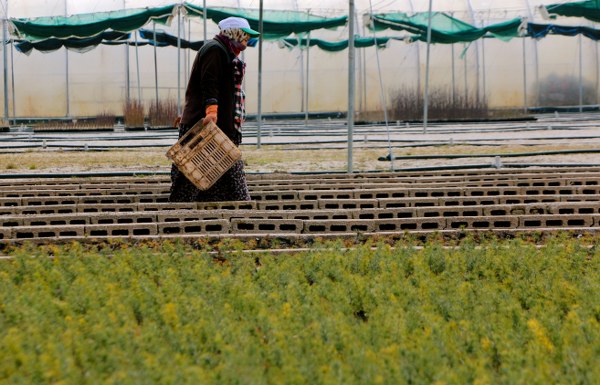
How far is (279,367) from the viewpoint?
4043mm

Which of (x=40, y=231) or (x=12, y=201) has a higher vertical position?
(x=12, y=201)

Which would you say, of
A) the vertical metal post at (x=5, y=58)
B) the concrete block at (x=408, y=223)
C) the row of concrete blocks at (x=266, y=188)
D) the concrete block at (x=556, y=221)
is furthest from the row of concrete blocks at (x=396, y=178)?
the vertical metal post at (x=5, y=58)

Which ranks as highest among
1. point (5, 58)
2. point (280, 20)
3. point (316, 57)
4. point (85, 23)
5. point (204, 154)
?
point (280, 20)

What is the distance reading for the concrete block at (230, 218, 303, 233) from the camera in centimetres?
775

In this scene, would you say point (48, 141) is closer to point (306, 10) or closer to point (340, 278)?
point (306, 10)

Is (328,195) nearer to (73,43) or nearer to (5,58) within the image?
(5,58)

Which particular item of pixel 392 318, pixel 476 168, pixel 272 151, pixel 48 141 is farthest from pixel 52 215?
pixel 48 141

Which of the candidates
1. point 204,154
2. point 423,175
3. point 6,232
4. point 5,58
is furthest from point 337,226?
point 5,58

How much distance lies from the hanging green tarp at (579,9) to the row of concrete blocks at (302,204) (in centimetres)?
2053

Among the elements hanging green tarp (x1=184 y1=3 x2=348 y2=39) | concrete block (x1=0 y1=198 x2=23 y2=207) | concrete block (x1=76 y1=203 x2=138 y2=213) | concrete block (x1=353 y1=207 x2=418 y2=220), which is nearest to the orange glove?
concrete block (x1=76 y1=203 x2=138 y2=213)

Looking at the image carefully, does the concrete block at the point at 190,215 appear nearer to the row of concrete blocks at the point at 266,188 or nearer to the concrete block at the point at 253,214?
the concrete block at the point at 253,214

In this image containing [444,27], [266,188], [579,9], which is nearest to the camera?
[266,188]

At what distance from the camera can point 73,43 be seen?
93.2ft

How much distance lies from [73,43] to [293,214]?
21601mm
